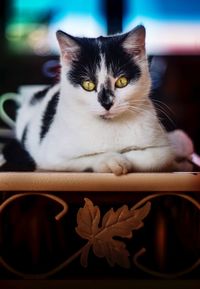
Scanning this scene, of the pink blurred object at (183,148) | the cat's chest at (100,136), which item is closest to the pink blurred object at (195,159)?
the pink blurred object at (183,148)

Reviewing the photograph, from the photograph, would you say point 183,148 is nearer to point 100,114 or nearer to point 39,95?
point 100,114

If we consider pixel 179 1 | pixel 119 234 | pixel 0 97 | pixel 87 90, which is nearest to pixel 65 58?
pixel 87 90

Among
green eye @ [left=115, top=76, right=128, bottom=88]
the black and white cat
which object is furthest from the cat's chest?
green eye @ [left=115, top=76, right=128, bottom=88]

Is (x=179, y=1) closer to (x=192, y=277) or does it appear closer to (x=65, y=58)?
(x=65, y=58)

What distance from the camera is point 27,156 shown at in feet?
4.87

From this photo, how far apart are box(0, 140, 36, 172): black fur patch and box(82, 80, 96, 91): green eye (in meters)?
0.25

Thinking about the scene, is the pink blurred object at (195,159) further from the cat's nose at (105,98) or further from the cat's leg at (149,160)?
the cat's nose at (105,98)

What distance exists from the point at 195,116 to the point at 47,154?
16.7 inches

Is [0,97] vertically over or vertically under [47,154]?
over

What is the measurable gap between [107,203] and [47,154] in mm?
217

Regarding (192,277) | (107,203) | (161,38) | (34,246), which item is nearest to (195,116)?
(161,38)

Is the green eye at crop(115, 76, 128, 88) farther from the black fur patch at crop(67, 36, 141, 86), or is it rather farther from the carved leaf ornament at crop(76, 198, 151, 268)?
the carved leaf ornament at crop(76, 198, 151, 268)

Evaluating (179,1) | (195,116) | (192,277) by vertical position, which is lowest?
(192,277)

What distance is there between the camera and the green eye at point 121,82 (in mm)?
1412
